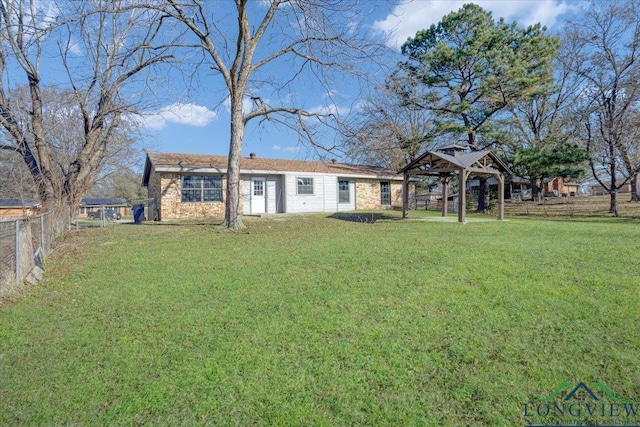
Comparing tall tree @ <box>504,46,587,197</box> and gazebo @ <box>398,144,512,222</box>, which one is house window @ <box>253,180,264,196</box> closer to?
gazebo @ <box>398,144,512,222</box>

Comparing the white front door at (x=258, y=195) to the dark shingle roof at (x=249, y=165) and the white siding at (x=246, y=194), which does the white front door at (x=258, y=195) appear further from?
the dark shingle roof at (x=249, y=165)

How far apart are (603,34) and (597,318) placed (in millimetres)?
22477

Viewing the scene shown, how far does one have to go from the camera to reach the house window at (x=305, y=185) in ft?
62.0

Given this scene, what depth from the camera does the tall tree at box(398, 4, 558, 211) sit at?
58.9ft

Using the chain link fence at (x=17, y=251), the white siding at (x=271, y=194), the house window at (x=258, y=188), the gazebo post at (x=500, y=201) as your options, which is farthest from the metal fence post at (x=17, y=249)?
the gazebo post at (x=500, y=201)

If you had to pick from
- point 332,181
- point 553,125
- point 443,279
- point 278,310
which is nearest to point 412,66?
point 332,181

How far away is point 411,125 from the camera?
93.5ft

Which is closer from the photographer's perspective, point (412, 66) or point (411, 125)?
point (412, 66)

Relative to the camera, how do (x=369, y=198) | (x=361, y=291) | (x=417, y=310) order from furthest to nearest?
1. (x=369, y=198)
2. (x=361, y=291)
3. (x=417, y=310)

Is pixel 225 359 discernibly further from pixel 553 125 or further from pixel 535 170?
pixel 553 125

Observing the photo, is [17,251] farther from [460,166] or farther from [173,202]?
[460,166]

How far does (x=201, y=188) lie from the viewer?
1639 cm

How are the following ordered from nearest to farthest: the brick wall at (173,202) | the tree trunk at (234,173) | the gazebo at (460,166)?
1. the tree trunk at (234,173)
2. the gazebo at (460,166)
3. the brick wall at (173,202)

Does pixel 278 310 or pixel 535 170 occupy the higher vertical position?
pixel 535 170
